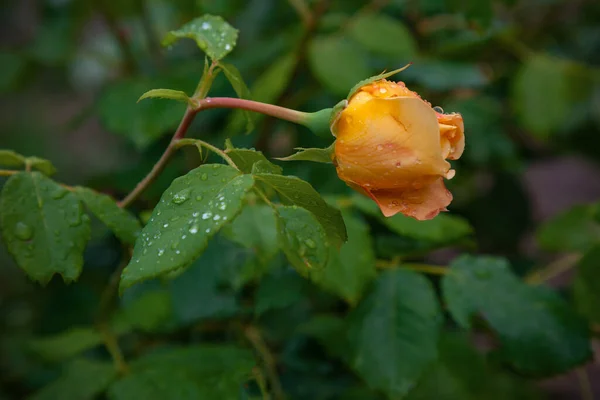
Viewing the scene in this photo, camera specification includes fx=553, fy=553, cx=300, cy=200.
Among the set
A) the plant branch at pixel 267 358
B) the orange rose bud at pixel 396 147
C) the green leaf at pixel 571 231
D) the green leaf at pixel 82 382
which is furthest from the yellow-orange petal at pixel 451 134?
the green leaf at pixel 571 231

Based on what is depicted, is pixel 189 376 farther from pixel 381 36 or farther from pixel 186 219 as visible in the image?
pixel 381 36

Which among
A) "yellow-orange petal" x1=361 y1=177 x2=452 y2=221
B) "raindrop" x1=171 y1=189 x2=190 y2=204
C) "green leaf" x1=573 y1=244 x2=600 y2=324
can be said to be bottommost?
"green leaf" x1=573 y1=244 x2=600 y2=324

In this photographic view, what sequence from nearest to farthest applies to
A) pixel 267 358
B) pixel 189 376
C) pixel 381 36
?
pixel 189 376 → pixel 267 358 → pixel 381 36

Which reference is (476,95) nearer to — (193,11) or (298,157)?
(193,11)

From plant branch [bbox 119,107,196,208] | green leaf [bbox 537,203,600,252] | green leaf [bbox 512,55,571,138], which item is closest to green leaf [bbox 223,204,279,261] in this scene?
plant branch [bbox 119,107,196,208]

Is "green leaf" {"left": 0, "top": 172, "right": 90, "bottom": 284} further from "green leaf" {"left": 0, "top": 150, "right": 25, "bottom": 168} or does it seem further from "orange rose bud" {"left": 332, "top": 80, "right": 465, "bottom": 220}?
"orange rose bud" {"left": 332, "top": 80, "right": 465, "bottom": 220}

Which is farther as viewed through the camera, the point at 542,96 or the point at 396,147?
the point at 542,96

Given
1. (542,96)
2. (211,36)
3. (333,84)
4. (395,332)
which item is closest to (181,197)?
(211,36)
